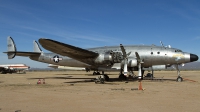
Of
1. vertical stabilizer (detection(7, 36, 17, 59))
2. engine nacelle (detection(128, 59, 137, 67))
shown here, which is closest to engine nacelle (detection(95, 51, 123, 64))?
engine nacelle (detection(128, 59, 137, 67))

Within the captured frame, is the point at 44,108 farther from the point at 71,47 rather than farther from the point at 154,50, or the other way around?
the point at 154,50

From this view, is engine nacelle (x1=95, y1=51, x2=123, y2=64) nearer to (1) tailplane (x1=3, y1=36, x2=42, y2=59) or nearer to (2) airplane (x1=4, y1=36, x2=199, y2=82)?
(2) airplane (x1=4, y1=36, x2=199, y2=82)

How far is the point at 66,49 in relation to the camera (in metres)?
17.6

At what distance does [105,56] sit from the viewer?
58.7ft

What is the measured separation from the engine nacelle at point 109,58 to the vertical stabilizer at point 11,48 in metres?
11.2

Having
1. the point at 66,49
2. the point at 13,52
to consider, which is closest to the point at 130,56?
the point at 66,49

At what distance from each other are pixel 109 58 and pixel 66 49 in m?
3.93

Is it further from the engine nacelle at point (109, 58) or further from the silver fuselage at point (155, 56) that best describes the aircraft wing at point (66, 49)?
the silver fuselage at point (155, 56)

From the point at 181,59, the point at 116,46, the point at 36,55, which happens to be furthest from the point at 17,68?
the point at 181,59

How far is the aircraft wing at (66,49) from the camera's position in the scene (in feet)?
51.7

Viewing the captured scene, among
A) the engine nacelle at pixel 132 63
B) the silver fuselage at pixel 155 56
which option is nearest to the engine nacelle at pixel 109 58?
the silver fuselage at pixel 155 56

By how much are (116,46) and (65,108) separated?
564 inches

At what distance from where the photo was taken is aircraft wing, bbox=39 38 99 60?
15755 mm

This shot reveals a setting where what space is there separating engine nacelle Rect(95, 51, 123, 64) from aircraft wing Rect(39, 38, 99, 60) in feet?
1.82
